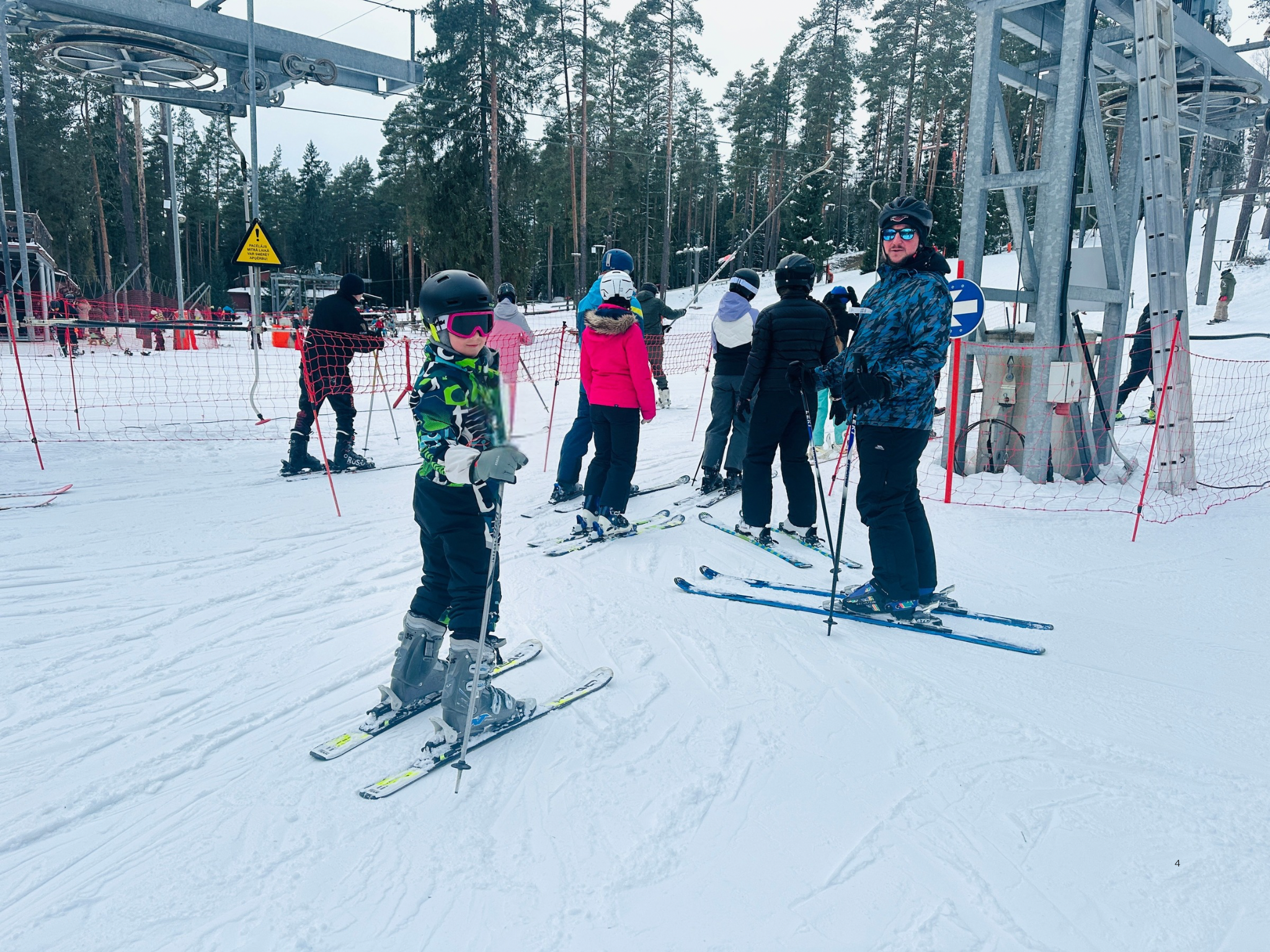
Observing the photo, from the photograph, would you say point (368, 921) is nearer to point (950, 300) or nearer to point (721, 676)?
point (721, 676)

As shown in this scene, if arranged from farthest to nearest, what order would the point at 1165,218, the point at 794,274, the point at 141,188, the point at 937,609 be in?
the point at 141,188 < the point at 1165,218 < the point at 794,274 < the point at 937,609

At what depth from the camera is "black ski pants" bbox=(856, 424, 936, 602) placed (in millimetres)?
3896

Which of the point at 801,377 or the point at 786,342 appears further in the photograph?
the point at 786,342

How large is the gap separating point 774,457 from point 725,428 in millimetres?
1536

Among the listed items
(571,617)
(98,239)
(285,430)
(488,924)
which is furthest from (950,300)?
(98,239)

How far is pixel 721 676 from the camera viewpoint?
3525mm

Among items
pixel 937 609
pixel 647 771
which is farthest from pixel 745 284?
pixel 647 771

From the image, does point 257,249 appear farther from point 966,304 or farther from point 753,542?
point 966,304

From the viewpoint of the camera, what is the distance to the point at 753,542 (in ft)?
18.5

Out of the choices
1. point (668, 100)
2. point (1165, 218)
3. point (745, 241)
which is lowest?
point (1165, 218)

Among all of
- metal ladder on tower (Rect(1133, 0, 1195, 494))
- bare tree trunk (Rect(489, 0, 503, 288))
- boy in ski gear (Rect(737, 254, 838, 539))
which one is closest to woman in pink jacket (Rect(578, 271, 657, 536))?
boy in ski gear (Rect(737, 254, 838, 539))

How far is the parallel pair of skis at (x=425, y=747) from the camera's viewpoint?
8.88 feet

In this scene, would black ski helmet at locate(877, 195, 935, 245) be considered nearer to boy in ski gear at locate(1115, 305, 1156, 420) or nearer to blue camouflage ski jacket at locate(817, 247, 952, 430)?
blue camouflage ski jacket at locate(817, 247, 952, 430)

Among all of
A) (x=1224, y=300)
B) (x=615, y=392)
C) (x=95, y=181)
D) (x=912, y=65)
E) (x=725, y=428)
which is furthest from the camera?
(x=912, y=65)
